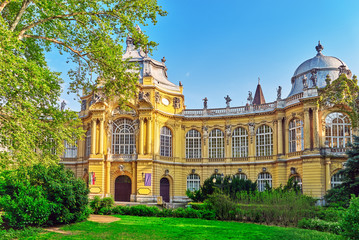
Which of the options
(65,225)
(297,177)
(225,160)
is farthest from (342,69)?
(65,225)

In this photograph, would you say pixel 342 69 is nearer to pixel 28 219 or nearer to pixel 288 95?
pixel 288 95

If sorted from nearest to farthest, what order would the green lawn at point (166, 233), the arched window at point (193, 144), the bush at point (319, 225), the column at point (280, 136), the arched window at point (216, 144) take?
the green lawn at point (166, 233) → the bush at point (319, 225) → the column at point (280, 136) → the arched window at point (216, 144) → the arched window at point (193, 144)

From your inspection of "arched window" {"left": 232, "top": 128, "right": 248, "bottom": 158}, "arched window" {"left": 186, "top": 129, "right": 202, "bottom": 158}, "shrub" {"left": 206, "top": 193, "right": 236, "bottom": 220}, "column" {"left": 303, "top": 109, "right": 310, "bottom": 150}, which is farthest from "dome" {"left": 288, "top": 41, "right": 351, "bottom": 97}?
"shrub" {"left": 206, "top": 193, "right": 236, "bottom": 220}

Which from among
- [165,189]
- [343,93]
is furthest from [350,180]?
[165,189]

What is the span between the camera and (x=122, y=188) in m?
35.1

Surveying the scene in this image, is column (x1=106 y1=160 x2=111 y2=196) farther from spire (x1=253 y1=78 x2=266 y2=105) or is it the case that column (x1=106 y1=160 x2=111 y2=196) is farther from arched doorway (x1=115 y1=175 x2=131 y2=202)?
spire (x1=253 y1=78 x2=266 y2=105)

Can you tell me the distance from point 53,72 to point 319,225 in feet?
43.4

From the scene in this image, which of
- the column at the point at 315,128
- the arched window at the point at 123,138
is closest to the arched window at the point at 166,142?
the arched window at the point at 123,138

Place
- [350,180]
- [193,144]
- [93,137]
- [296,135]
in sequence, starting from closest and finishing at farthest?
[350,180] → [296,135] → [93,137] → [193,144]

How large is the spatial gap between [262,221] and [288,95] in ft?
67.2

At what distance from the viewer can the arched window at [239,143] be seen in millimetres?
37094

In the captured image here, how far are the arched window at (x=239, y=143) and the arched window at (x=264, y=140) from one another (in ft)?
4.22

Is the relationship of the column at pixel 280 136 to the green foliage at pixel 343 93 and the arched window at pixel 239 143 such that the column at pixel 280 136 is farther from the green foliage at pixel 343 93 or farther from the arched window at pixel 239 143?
the green foliage at pixel 343 93

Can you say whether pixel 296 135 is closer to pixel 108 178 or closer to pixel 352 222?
pixel 108 178
